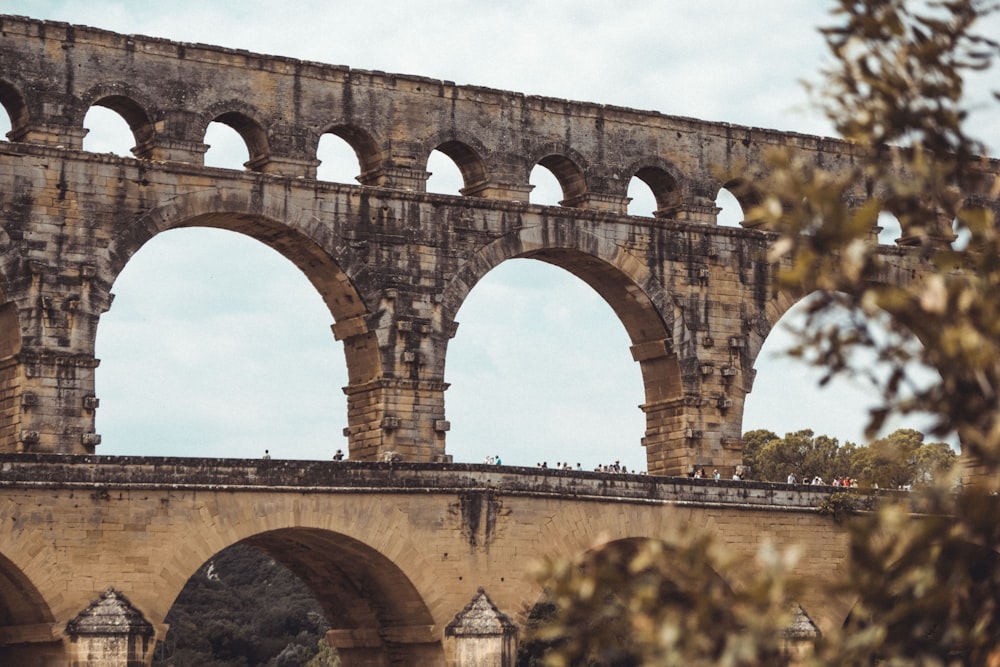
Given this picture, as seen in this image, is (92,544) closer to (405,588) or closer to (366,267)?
(405,588)

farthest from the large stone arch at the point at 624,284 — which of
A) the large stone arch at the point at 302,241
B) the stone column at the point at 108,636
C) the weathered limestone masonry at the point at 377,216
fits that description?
the stone column at the point at 108,636

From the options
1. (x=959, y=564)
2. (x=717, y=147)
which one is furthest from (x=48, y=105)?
(x=959, y=564)

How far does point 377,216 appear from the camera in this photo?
36.4 metres

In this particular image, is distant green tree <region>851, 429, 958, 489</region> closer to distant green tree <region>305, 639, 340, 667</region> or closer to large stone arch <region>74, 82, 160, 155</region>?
distant green tree <region>305, 639, 340, 667</region>

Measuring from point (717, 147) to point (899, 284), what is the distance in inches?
250

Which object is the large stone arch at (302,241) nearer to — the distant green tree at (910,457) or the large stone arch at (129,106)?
the large stone arch at (129,106)

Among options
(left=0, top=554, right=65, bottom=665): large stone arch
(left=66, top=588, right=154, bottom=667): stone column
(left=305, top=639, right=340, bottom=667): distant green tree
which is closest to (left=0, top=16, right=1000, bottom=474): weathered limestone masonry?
(left=0, top=554, right=65, bottom=665): large stone arch

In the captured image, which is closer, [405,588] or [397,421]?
[405,588]

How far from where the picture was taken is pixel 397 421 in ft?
118

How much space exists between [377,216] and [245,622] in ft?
92.5

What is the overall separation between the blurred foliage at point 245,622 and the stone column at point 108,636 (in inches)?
1016

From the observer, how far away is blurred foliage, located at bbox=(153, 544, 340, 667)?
190 feet

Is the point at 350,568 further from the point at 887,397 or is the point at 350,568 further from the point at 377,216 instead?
the point at 887,397

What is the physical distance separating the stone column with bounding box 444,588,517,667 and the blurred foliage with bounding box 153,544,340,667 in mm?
23278
